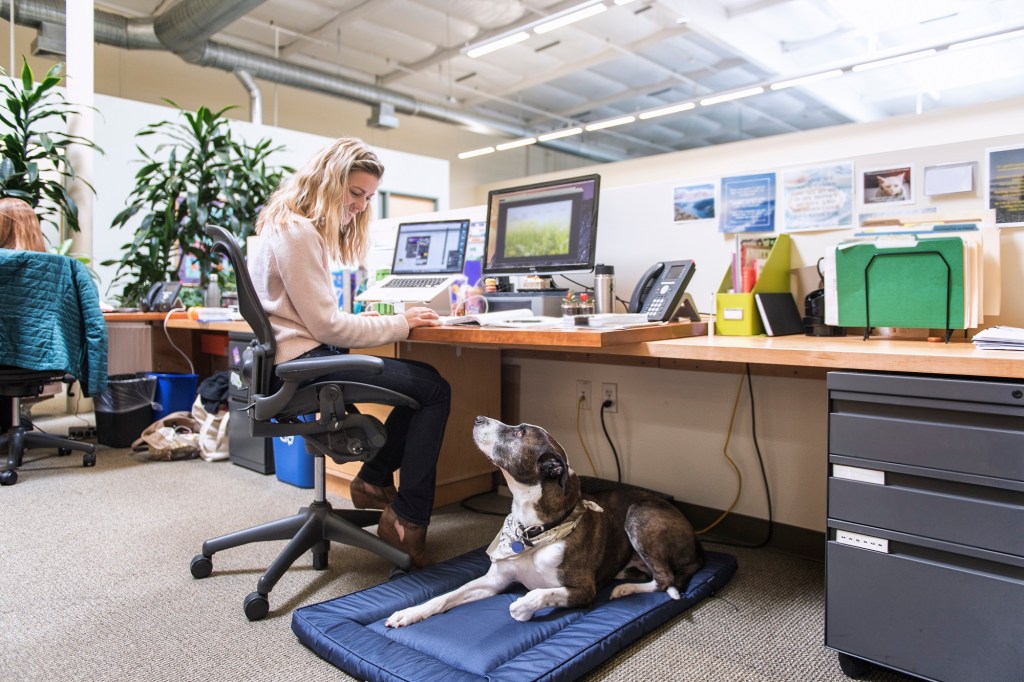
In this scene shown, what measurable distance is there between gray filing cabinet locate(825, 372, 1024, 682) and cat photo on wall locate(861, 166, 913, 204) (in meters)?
0.83

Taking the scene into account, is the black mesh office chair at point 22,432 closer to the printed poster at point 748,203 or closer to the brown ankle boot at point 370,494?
the brown ankle boot at point 370,494

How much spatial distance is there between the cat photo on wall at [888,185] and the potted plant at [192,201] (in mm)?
3529

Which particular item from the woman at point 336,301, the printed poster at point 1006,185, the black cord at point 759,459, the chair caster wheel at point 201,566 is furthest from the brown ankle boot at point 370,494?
the printed poster at point 1006,185

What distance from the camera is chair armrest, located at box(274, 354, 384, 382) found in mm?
1575

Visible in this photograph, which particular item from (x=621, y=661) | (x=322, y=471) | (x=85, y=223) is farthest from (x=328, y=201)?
(x=85, y=223)

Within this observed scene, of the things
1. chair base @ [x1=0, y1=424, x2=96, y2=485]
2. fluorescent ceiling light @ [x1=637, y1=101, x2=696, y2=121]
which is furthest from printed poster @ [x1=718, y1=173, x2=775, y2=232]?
fluorescent ceiling light @ [x1=637, y1=101, x2=696, y2=121]

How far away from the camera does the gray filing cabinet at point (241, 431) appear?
2961 millimetres

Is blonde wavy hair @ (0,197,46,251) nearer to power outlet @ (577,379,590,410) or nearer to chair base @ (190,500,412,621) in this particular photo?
chair base @ (190,500,412,621)

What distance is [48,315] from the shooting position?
8.86 ft

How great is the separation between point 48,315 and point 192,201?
166 cm

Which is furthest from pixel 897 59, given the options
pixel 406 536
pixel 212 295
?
pixel 406 536

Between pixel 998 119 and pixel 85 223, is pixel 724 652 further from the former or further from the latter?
pixel 998 119

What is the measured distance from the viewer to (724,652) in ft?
4.74

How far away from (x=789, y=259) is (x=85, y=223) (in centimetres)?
397
